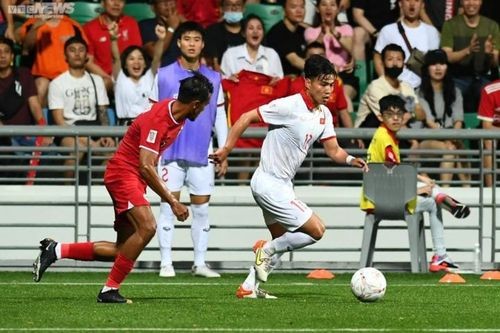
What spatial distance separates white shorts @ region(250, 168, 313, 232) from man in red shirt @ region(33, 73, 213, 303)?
1.04 meters

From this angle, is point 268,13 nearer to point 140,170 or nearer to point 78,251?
point 78,251

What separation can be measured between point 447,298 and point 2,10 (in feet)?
29.7

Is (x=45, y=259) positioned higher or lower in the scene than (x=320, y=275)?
higher

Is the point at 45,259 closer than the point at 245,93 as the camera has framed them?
Yes

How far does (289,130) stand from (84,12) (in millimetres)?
8224

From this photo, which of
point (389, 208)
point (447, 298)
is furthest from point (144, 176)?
point (389, 208)

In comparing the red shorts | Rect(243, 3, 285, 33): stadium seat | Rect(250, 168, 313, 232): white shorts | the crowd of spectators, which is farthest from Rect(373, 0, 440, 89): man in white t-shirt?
the red shorts

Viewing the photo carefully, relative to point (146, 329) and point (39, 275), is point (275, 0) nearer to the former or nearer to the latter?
point (39, 275)

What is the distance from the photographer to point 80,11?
67.8 feet

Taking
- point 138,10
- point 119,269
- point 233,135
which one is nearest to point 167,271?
point 233,135

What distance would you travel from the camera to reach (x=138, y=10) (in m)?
21.2

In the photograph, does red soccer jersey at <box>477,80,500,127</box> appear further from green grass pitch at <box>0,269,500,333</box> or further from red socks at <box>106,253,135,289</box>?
red socks at <box>106,253,135,289</box>

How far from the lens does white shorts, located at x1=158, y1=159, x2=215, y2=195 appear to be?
1594cm

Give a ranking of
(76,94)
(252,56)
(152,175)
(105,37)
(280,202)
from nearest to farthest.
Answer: (152,175) < (280,202) < (76,94) < (252,56) < (105,37)
